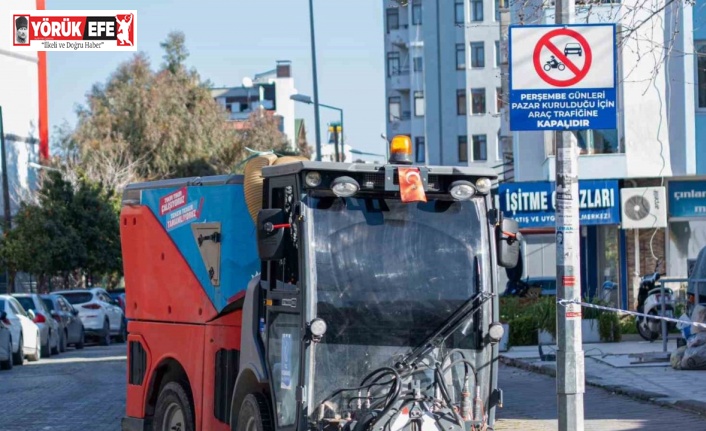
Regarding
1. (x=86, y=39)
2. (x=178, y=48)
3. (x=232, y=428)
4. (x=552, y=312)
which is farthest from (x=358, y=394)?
(x=178, y=48)

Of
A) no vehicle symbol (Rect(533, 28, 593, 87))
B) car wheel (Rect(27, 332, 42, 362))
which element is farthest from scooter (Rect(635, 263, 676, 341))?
no vehicle symbol (Rect(533, 28, 593, 87))

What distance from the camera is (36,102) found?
6116cm

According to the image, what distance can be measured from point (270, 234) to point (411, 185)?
3.20 ft

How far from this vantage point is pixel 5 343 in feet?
83.0

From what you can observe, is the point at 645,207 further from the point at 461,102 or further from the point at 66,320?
the point at 461,102

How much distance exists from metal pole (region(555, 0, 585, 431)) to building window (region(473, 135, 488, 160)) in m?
73.3

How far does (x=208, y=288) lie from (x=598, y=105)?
328 centimetres

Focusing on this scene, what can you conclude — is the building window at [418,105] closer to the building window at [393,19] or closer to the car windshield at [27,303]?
the building window at [393,19]

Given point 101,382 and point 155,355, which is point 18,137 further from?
point 155,355

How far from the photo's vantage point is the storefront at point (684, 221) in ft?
101

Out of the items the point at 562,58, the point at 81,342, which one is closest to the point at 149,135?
the point at 81,342

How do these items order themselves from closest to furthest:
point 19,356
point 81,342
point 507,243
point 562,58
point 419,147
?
1. point 507,243
2. point 562,58
3. point 19,356
4. point 81,342
5. point 419,147

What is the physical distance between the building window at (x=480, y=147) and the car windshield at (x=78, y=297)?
47177 millimetres

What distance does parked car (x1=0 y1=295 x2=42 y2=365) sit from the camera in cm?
2691
